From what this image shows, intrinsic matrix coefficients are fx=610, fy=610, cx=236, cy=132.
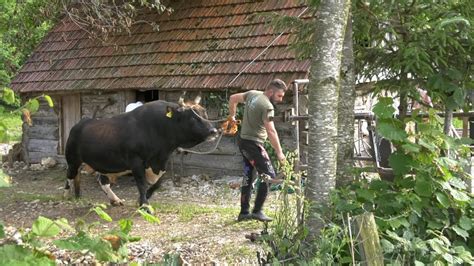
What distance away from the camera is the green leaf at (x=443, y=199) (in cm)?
435

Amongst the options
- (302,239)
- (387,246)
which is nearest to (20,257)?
(302,239)

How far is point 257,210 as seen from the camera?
743 centimetres

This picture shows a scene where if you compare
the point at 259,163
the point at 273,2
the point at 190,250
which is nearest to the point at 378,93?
the point at 259,163

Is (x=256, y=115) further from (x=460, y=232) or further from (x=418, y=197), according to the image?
(x=460, y=232)

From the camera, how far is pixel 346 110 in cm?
535

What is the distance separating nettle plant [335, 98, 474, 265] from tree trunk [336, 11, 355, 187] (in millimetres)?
710

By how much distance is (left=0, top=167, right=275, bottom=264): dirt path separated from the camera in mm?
6184

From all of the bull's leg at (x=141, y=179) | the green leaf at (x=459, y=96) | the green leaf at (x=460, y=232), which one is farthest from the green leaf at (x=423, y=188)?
the bull's leg at (x=141, y=179)

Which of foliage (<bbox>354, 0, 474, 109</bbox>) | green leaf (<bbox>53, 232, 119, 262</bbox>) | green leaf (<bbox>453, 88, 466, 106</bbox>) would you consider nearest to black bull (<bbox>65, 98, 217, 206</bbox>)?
foliage (<bbox>354, 0, 474, 109</bbox>)

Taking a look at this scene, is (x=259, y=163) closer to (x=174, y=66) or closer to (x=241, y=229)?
(x=241, y=229)

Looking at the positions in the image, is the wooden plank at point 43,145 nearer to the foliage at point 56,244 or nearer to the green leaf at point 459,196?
the green leaf at point 459,196

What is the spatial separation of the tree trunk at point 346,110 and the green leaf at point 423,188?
0.94 metres

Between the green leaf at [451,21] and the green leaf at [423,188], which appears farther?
the green leaf at [451,21]

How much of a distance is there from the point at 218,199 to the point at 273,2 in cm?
430
